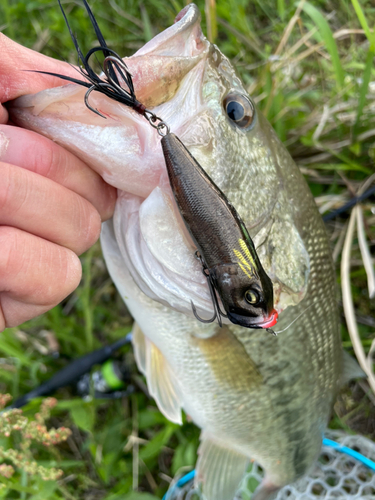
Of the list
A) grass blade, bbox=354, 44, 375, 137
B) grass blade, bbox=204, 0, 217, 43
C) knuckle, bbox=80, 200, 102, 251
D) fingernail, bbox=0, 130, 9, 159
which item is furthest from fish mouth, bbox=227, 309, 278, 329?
grass blade, bbox=204, 0, 217, 43

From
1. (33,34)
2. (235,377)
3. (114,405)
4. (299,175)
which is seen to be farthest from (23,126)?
(33,34)

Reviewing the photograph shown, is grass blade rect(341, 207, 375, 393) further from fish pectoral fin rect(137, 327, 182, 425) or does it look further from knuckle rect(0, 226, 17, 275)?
knuckle rect(0, 226, 17, 275)

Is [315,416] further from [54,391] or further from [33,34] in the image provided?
[33,34]

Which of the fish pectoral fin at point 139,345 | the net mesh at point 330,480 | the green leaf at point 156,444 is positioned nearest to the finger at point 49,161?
the fish pectoral fin at point 139,345

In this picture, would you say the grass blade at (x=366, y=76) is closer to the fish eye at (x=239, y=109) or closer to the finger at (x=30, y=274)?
the fish eye at (x=239, y=109)

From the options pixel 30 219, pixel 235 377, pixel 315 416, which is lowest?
pixel 315 416

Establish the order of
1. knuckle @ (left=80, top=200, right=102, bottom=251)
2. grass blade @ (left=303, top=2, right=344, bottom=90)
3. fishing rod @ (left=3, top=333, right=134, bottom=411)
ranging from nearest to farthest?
knuckle @ (left=80, top=200, right=102, bottom=251) < grass blade @ (left=303, top=2, right=344, bottom=90) < fishing rod @ (left=3, top=333, right=134, bottom=411)

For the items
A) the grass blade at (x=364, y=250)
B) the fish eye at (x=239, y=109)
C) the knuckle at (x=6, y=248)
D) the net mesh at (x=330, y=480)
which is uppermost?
the fish eye at (x=239, y=109)

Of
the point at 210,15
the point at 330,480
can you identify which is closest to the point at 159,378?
the point at 330,480
